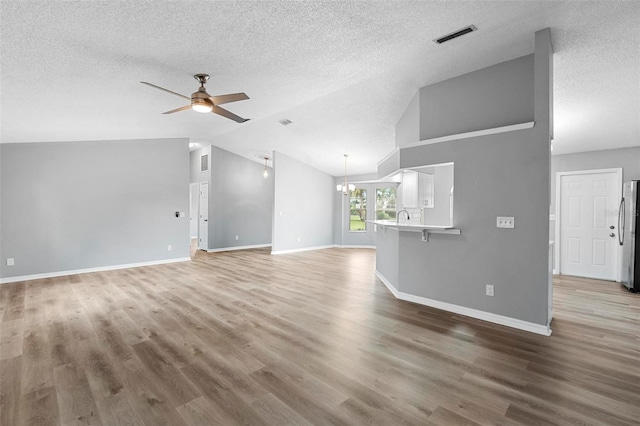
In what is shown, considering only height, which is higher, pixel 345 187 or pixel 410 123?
pixel 410 123

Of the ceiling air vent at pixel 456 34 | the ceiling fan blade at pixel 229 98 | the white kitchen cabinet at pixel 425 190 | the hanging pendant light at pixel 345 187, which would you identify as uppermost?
the ceiling air vent at pixel 456 34

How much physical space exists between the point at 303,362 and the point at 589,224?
6.20 m

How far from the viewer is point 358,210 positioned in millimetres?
10516

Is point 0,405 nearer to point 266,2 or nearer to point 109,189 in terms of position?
point 266,2

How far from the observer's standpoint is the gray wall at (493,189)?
10.3 ft

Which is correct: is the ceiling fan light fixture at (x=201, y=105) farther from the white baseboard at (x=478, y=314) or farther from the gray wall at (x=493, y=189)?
the white baseboard at (x=478, y=314)

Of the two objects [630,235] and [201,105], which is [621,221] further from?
[201,105]

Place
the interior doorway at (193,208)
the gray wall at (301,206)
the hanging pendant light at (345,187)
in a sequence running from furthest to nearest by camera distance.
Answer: the interior doorway at (193,208) < the hanging pendant light at (345,187) < the gray wall at (301,206)

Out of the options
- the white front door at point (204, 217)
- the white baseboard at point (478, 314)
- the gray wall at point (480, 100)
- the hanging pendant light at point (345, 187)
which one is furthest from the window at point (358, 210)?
the gray wall at point (480, 100)

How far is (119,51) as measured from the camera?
2857 millimetres

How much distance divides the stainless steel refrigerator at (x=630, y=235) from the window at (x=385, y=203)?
17.9 feet

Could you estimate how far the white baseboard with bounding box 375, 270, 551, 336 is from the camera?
3.14m

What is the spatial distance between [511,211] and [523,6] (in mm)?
1987

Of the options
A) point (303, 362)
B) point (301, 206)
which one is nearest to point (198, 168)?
point (301, 206)
